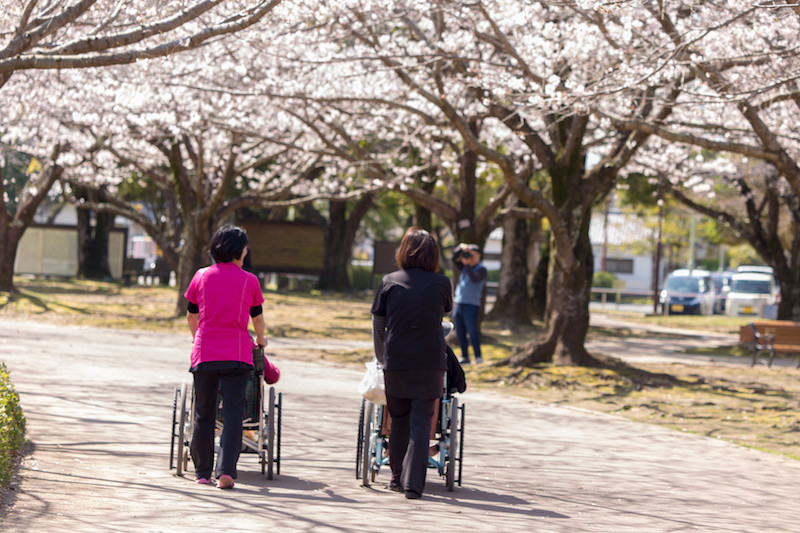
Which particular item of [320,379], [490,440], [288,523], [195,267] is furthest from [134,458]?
[195,267]

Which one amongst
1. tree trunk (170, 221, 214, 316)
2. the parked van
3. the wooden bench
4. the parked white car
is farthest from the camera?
the parked van

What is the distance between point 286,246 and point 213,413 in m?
29.9

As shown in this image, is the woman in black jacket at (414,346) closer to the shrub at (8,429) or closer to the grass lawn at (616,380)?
the shrub at (8,429)

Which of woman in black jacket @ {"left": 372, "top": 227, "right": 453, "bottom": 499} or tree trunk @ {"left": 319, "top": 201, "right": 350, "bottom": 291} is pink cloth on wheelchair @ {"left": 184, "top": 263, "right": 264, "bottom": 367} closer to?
woman in black jacket @ {"left": 372, "top": 227, "right": 453, "bottom": 499}

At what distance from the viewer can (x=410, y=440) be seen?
6.54 meters

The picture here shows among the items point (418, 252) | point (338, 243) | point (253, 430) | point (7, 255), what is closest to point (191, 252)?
point (7, 255)

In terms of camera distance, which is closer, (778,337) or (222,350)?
(222,350)

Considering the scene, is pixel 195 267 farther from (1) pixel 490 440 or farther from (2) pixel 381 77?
(1) pixel 490 440

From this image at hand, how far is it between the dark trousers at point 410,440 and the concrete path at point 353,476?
0.17m

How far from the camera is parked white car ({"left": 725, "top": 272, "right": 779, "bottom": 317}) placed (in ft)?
134

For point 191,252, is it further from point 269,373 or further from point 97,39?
point 269,373

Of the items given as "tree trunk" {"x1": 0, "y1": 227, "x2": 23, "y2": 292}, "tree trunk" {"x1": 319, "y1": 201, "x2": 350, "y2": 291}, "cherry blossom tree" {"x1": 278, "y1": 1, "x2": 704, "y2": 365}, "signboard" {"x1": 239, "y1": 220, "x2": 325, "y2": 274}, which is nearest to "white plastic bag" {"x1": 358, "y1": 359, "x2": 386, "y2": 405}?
"cherry blossom tree" {"x1": 278, "y1": 1, "x2": 704, "y2": 365}

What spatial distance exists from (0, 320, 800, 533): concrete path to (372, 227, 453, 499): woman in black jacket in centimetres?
30

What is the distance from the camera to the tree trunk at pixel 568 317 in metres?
14.8
